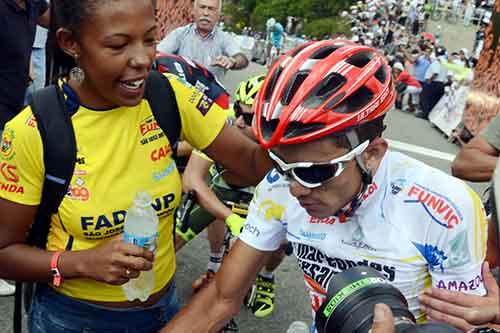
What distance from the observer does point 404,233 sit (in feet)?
5.80

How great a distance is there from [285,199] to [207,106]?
0.42 metres

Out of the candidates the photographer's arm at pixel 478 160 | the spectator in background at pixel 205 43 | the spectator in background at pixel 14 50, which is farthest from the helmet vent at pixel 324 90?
the spectator in background at pixel 205 43

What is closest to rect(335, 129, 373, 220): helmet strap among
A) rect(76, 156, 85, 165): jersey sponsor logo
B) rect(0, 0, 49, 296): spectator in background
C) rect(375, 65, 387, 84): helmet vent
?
rect(375, 65, 387, 84): helmet vent

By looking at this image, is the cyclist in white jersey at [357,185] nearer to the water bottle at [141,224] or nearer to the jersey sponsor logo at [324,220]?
the jersey sponsor logo at [324,220]

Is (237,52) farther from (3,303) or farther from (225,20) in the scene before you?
(225,20)

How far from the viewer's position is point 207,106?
2.07 metres

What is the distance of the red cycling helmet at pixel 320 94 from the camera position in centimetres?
171

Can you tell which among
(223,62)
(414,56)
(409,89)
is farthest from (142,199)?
(414,56)

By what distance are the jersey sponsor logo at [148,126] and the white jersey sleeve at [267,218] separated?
40 centimetres

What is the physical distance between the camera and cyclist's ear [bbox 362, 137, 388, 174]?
1817 millimetres

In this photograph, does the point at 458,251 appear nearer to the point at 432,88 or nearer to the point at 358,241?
the point at 358,241

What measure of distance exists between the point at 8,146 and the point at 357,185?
105 centimetres

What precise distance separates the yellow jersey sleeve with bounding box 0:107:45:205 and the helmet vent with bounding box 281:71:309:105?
0.73m

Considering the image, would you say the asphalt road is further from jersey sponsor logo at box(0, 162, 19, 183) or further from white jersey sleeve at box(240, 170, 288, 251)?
jersey sponsor logo at box(0, 162, 19, 183)
